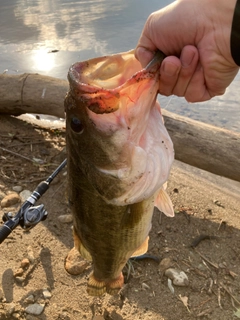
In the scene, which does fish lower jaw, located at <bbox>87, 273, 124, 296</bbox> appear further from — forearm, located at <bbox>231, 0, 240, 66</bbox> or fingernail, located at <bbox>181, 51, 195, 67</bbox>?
forearm, located at <bbox>231, 0, 240, 66</bbox>

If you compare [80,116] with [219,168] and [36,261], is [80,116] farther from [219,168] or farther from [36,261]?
[219,168]

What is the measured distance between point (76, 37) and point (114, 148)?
28.9 feet

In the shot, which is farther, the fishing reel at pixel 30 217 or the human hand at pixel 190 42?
the fishing reel at pixel 30 217

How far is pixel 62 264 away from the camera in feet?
12.3

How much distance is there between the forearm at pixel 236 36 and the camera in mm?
1862

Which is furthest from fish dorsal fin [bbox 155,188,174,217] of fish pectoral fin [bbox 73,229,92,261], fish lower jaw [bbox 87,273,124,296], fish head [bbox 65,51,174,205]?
fish lower jaw [bbox 87,273,124,296]

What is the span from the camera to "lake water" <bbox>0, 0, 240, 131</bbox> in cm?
704

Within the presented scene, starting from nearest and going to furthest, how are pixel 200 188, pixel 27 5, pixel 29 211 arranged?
pixel 29 211, pixel 200 188, pixel 27 5

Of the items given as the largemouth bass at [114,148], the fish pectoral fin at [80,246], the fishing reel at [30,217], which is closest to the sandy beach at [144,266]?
the fishing reel at [30,217]

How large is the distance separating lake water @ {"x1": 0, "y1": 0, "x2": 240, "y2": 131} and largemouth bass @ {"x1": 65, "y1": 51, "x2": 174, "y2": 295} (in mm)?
4634

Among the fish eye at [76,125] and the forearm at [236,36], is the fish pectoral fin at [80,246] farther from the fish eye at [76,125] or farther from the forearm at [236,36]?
the forearm at [236,36]

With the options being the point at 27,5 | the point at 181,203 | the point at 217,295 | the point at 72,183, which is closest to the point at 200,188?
the point at 181,203

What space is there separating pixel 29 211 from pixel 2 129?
3370 millimetres

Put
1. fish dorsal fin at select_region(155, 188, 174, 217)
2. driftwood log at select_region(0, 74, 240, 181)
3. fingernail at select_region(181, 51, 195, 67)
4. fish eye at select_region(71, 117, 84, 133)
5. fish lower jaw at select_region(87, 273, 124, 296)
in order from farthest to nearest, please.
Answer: driftwood log at select_region(0, 74, 240, 181) < fish lower jaw at select_region(87, 273, 124, 296) < fish dorsal fin at select_region(155, 188, 174, 217) < fingernail at select_region(181, 51, 195, 67) < fish eye at select_region(71, 117, 84, 133)
